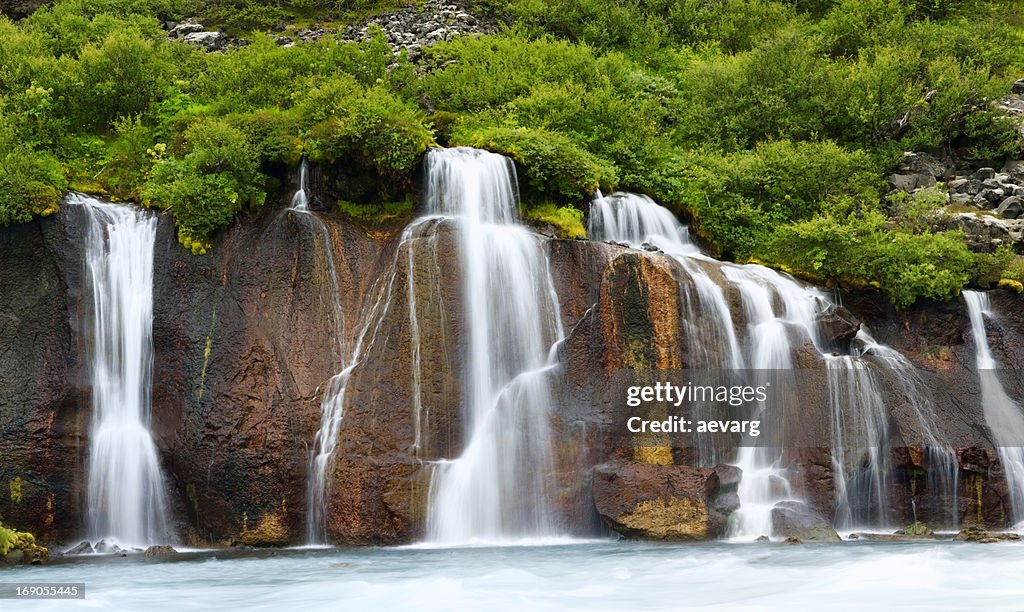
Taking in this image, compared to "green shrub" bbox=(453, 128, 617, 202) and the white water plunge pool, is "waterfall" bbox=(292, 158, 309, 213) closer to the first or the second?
"green shrub" bbox=(453, 128, 617, 202)

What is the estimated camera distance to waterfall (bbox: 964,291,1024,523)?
16.0 meters

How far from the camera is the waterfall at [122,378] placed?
15062 mm

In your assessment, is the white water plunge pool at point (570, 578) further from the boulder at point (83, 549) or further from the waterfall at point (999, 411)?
the waterfall at point (999, 411)

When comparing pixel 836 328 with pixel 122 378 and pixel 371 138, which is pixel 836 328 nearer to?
pixel 371 138

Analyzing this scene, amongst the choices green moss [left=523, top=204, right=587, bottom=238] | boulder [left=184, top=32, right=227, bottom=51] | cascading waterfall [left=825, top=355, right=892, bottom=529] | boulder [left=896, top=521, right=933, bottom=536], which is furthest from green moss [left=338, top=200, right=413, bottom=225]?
boulder [left=184, top=32, right=227, bottom=51]

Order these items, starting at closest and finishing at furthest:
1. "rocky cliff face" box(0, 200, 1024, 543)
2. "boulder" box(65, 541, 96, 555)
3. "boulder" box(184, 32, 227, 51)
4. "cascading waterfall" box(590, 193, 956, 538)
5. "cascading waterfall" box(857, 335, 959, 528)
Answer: "boulder" box(65, 541, 96, 555), "rocky cliff face" box(0, 200, 1024, 543), "cascading waterfall" box(590, 193, 956, 538), "cascading waterfall" box(857, 335, 959, 528), "boulder" box(184, 32, 227, 51)

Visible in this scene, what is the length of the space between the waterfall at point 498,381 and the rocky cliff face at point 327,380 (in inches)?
10.7

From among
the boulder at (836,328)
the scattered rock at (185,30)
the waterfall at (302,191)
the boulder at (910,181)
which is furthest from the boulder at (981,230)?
the scattered rock at (185,30)

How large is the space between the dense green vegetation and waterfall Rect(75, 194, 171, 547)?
90 cm

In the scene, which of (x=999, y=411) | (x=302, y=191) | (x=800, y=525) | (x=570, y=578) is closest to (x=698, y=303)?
(x=800, y=525)

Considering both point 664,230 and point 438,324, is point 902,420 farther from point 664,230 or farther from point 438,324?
point 438,324

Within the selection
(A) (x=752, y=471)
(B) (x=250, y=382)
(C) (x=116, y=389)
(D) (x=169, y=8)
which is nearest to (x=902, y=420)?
(A) (x=752, y=471)

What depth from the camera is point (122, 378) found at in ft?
51.5

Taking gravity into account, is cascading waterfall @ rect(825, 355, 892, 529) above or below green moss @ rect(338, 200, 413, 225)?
below
